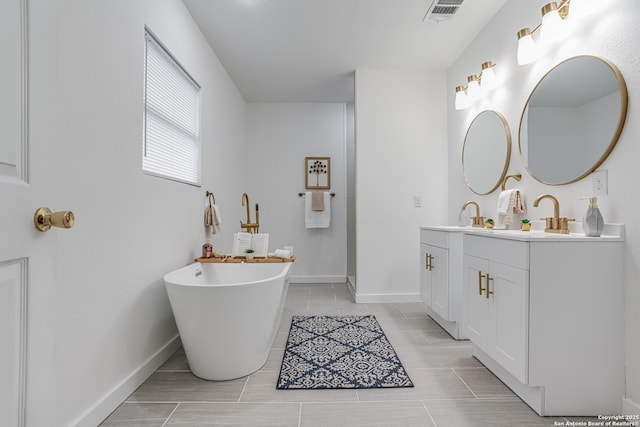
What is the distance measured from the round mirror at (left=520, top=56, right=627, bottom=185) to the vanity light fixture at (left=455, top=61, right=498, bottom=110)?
518mm

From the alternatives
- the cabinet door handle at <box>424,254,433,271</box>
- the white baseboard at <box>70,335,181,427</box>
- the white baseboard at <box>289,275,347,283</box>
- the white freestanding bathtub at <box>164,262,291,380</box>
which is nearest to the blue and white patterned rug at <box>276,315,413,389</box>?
the white freestanding bathtub at <box>164,262,291,380</box>

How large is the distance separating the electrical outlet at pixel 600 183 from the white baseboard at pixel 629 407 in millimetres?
940

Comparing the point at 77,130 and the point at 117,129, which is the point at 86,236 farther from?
the point at 117,129

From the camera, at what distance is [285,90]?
4184mm

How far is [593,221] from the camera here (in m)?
1.60

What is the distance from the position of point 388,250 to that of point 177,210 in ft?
7.06

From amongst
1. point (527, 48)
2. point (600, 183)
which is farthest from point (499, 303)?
point (527, 48)

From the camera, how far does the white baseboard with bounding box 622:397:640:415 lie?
4.81 feet

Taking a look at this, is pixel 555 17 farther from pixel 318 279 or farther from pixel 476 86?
pixel 318 279

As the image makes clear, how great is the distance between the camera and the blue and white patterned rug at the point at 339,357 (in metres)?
1.90

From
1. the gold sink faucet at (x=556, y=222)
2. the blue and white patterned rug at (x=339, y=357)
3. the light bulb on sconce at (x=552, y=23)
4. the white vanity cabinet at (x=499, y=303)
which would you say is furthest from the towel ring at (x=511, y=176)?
the blue and white patterned rug at (x=339, y=357)

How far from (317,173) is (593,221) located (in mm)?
3380

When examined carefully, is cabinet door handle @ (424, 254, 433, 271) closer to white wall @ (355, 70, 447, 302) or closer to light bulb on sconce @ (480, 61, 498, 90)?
white wall @ (355, 70, 447, 302)

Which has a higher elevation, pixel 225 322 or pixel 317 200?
pixel 317 200
